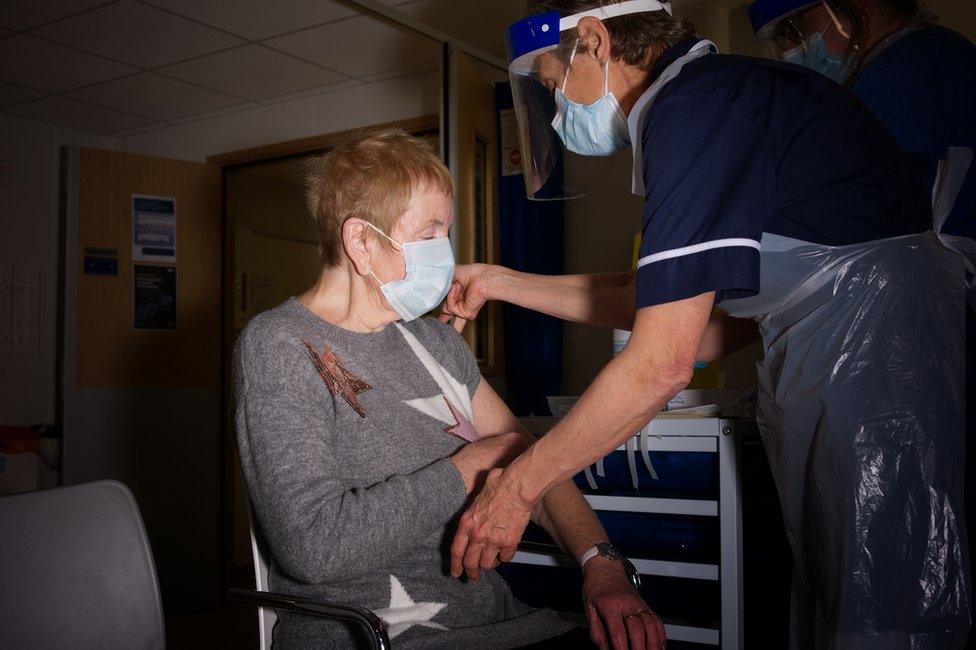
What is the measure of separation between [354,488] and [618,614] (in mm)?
458

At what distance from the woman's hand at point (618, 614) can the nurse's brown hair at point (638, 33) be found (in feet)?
2.82

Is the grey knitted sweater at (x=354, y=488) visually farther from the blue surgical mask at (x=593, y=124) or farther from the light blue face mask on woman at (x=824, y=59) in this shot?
the light blue face mask on woman at (x=824, y=59)

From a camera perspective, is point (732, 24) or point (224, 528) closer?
point (732, 24)

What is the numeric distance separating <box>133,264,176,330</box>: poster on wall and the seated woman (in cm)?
315

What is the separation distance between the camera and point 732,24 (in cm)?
329

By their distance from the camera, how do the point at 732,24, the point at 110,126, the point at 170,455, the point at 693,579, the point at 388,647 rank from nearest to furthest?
1. the point at 388,647
2. the point at 693,579
3. the point at 732,24
4. the point at 170,455
5. the point at 110,126

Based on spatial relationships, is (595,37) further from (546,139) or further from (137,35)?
(137,35)

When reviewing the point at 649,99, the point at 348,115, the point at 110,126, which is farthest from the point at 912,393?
the point at 110,126

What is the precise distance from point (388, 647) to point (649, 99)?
0.89m

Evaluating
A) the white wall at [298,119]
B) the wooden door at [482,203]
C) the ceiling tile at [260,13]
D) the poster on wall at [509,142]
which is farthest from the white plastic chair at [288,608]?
the white wall at [298,119]

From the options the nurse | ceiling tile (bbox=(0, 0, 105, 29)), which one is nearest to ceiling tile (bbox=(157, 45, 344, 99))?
ceiling tile (bbox=(0, 0, 105, 29))

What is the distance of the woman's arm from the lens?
1800 mm

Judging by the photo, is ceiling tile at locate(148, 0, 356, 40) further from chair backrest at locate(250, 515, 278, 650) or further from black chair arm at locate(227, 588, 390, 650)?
black chair arm at locate(227, 588, 390, 650)

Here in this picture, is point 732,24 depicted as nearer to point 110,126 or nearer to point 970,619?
point 970,619
